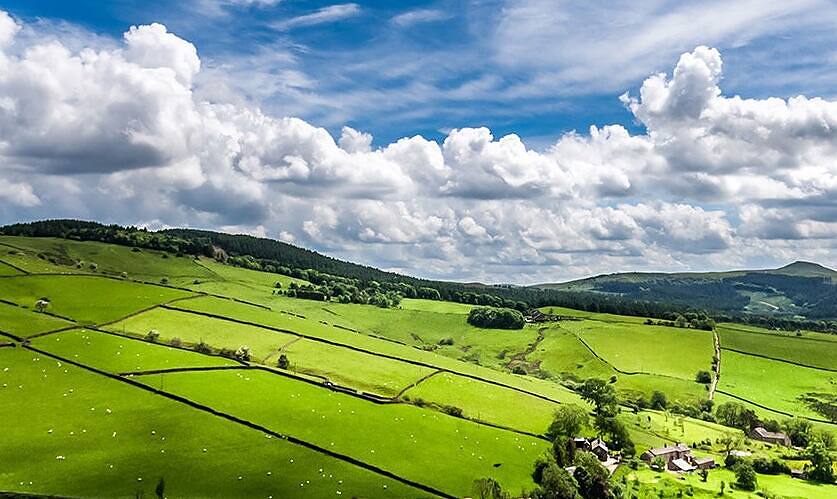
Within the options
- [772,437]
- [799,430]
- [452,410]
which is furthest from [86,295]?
[799,430]

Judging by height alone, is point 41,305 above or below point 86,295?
below

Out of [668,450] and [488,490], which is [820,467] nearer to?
[668,450]

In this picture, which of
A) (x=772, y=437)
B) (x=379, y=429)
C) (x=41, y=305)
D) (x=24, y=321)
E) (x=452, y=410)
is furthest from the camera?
(x=772, y=437)

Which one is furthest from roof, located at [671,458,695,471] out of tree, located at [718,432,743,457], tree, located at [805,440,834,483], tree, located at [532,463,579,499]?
tree, located at [532,463,579,499]

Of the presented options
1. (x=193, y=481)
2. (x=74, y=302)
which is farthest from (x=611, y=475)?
(x=74, y=302)

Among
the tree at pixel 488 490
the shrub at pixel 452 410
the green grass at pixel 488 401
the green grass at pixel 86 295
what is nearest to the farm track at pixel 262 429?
the tree at pixel 488 490

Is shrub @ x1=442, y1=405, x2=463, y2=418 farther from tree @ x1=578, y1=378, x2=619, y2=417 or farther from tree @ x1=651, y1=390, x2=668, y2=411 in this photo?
tree @ x1=651, y1=390, x2=668, y2=411
